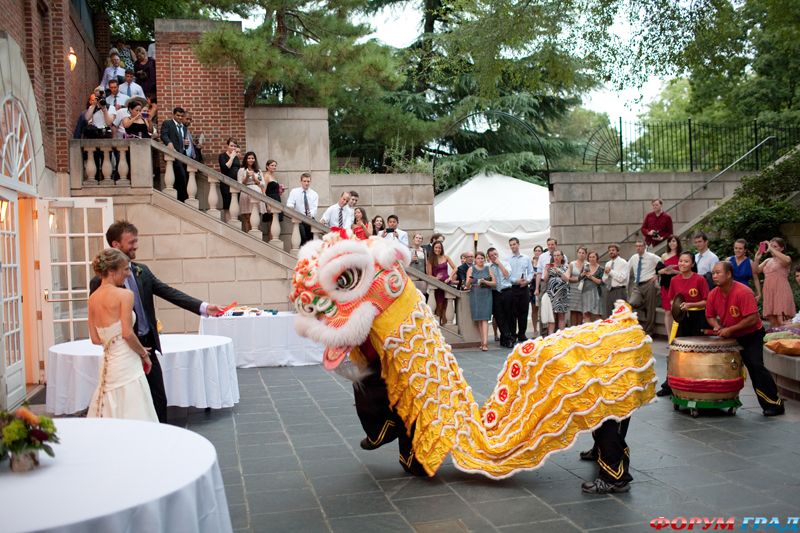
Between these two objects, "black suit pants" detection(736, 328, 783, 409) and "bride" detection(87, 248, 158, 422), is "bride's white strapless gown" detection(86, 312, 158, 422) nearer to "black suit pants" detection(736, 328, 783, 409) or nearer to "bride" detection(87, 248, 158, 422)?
"bride" detection(87, 248, 158, 422)

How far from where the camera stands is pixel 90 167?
13047 millimetres

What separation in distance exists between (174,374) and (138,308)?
185 centimetres

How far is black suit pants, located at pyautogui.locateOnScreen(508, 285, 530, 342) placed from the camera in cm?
1373

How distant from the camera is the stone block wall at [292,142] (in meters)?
17.1

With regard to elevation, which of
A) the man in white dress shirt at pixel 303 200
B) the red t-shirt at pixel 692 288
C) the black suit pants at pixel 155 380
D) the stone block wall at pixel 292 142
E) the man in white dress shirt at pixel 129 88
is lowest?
the black suit pants at pixel 155 380

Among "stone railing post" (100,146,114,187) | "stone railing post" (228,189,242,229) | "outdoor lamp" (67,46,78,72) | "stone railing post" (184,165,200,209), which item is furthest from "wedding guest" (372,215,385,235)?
"outdoor lamp" (67,46,78,72)

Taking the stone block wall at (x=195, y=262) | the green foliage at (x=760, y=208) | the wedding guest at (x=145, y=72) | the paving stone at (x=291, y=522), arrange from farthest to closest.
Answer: the wedding guest at (x=145, y=72)
the green foliage at (x=760, y=208)
the stone block wall at (x=195, y=262)
the paving stone at (x=291, y=522)

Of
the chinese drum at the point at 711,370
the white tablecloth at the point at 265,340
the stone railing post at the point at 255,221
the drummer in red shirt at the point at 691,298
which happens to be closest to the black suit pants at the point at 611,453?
the chinese drum at the point at 711,370

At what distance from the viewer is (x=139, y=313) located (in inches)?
252

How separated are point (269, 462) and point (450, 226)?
12.9 m

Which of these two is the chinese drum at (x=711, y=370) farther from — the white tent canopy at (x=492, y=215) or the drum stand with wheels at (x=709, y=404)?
the white tent canopy at (x=492, y=215)

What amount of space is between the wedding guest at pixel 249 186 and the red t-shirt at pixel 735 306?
8302mm

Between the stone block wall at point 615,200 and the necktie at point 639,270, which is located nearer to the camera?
the necktie at point 639,270

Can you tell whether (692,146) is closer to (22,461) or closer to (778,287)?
(778,287)
